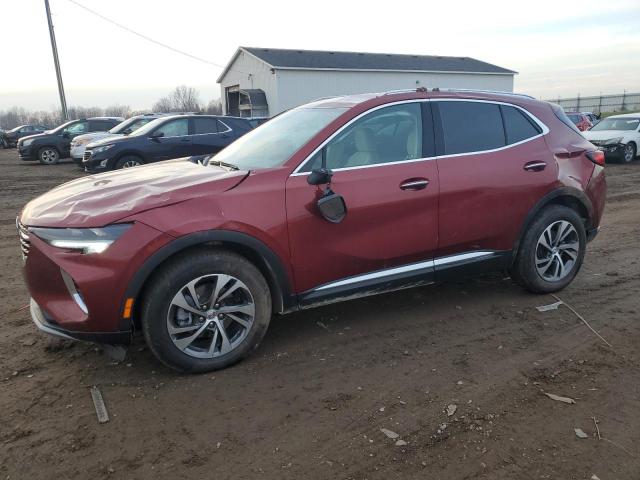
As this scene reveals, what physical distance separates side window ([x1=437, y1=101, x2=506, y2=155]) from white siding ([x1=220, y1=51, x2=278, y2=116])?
27159 millimetres

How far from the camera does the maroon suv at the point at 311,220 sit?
10.2 ft

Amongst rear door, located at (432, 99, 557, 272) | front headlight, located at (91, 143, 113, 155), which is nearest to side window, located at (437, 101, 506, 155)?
rear door, located at (432, 99, 557, 272)

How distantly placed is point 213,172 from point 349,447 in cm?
210

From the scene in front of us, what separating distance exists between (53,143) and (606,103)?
5351 centimetres

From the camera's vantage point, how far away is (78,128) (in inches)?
752

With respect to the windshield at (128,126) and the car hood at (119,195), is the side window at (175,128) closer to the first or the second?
the windshield at (128,126)

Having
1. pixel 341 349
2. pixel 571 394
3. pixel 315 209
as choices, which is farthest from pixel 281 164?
pixel 571 394

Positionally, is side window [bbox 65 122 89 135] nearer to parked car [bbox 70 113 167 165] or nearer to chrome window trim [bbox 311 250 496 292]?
parked car [bbox 70 113 167 165]

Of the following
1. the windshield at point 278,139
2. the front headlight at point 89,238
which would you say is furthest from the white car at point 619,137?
the front headlight at point 89,238

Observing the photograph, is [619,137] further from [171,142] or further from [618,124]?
[171,142]

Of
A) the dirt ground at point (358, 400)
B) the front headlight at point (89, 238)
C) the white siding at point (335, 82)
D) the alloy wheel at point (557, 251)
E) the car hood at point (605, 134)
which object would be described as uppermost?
the white siding at point (335, 82)

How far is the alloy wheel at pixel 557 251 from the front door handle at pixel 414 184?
1347 millimetres

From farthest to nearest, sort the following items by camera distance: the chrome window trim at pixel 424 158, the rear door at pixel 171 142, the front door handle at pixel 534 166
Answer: the rear door at pixel 171 142 < the front door handle at pixel 534 166 < the chrome window trim at pixel 424 158

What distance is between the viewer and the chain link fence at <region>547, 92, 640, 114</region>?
169ft
